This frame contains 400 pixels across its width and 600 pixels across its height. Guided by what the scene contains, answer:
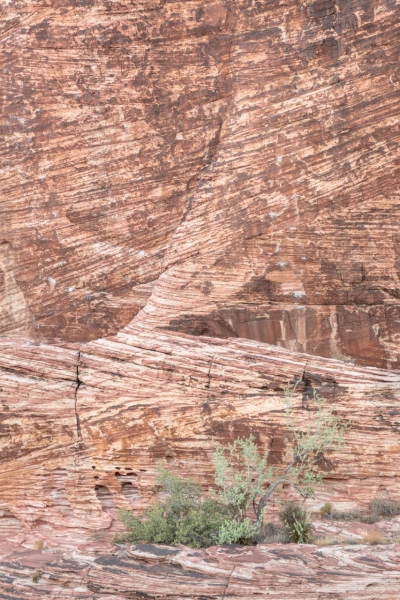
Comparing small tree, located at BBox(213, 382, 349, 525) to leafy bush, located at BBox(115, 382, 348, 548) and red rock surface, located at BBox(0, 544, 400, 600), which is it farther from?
red rock surface, located at BBox(0, 544, 400, 600)

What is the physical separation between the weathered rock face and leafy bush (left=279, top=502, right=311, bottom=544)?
16.5 feet

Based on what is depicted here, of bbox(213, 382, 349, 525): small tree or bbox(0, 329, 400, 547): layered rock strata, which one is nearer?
bbox(213, 382, 349, 525): small tree

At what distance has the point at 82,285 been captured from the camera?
21.5 metres

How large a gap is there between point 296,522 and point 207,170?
896 cm

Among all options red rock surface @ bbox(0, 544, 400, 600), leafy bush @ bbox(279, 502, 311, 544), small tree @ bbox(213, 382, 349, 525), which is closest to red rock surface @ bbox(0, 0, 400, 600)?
red rock surface @ bbox(0, 544, 400, 600)

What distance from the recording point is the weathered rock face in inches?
739

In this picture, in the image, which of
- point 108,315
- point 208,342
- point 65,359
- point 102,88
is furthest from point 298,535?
point 102,88

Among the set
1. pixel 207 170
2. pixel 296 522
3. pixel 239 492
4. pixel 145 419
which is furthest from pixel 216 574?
pixel 207 170

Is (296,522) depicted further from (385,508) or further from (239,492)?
(385,508)

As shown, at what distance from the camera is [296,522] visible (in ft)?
45.0

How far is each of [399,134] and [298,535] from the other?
382 inches

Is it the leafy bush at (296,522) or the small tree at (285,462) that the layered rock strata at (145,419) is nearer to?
the small tree at (285,462)

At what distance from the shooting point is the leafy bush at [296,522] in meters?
13.6

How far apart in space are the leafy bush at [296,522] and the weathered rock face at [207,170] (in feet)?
16.5
